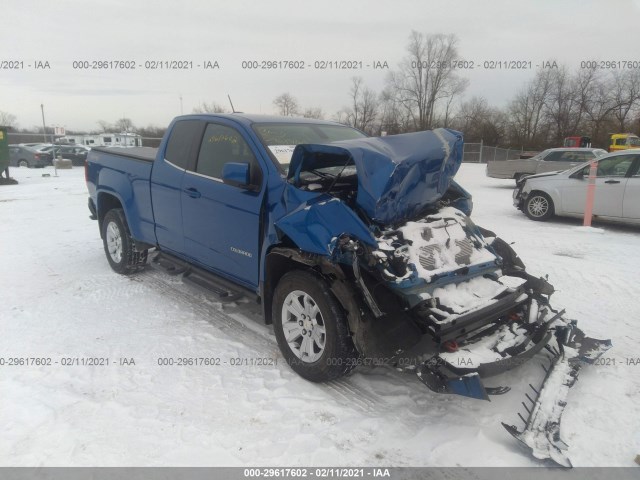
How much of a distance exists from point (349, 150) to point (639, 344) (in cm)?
311

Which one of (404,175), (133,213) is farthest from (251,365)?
(133,213)

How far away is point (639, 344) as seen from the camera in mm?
3943

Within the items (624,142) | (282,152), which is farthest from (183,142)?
(624,142)

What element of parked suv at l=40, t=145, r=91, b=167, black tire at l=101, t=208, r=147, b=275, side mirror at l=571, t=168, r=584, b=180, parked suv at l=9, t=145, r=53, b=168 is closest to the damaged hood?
black tire at l=101, t=208, r=147, b=275

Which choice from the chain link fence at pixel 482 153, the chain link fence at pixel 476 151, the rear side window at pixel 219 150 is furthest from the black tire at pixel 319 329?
the chain link fence at pixel 482 153

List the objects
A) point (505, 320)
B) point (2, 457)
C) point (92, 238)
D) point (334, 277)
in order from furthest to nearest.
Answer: point (92, 238) → point (505, 320) → point (334, 277) → point (2, 457)

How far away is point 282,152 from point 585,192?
7.90 m

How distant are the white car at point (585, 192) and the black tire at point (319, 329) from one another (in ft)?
26.1

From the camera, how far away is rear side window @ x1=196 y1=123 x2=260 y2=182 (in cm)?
405

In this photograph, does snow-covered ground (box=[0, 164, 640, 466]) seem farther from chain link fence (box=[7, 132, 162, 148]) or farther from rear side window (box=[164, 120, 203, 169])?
chain link fence (box=[7, 132, 162, 148])

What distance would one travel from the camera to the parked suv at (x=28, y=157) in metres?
25.1

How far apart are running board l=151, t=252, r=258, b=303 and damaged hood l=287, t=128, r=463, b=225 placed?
122 centimetres

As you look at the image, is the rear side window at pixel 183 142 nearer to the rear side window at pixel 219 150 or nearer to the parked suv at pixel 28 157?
the rear side window at pixel 219 150

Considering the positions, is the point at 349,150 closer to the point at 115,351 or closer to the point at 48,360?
the point at 115,351
